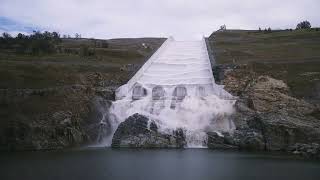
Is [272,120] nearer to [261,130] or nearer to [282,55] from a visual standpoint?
[261,130]

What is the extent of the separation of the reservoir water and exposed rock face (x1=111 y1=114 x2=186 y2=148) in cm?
226

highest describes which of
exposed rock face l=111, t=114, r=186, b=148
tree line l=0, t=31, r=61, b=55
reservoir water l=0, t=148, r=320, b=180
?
tree line l=0, t=31, r=61, b=55

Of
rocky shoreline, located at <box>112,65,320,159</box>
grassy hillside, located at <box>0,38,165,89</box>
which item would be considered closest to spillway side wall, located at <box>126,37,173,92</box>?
grassy hillside, located at <box>0,38,165,89</box>

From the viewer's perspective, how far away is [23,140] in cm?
3375

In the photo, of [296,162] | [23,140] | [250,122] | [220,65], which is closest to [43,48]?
[220,65]

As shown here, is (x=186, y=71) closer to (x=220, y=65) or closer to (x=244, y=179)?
(x=220, y=65)

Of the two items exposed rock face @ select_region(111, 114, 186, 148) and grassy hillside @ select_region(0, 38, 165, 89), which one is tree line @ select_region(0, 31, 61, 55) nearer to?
grassy hillside @ select_region(0, 38, 165, 89)

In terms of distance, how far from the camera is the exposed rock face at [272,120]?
34.2 meters

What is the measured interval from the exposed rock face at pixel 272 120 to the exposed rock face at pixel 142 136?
88.4 inches

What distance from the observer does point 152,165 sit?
26.6m

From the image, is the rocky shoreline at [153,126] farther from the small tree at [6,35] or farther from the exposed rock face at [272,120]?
the small tree at [6,35]

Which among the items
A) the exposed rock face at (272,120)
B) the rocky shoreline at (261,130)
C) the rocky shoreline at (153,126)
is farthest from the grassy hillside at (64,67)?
the exposed rock face at (272,120)

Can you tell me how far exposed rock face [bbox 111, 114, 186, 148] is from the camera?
3509cm

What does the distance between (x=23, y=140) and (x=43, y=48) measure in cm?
2199
